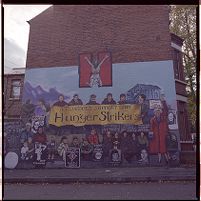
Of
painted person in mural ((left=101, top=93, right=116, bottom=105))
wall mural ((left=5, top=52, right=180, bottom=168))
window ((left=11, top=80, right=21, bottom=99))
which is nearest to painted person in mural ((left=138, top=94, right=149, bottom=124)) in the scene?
wall mural ((left=5, top=52, right=180, bottom=168))

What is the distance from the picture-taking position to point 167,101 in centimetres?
1634

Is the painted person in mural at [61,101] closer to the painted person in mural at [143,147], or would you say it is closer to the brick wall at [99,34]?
the brick wall at [99,34]

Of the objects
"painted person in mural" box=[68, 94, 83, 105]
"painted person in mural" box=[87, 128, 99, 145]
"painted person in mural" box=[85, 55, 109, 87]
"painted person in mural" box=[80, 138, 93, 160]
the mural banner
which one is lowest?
"painted person in mural" box=[80, 138, 93, 160]

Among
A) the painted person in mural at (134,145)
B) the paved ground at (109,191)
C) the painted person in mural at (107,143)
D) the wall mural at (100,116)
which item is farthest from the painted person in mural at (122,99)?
the paved ground at (109,191)

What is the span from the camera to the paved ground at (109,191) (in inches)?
361

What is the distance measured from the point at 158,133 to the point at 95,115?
3.44 m

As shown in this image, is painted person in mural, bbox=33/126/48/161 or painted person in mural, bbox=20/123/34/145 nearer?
painted person in mural, bbox=33/126/48/161

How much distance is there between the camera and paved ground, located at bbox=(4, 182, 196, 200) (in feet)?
30.1

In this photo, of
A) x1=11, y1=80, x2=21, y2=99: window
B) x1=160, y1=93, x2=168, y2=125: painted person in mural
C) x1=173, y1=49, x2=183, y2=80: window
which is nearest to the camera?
x1=160, y1=93, x2=168, y2=125: painted person in mural

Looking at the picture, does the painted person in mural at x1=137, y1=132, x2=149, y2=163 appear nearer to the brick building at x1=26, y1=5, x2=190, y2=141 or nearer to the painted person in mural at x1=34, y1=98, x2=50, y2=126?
the brick building at x1=26, y1=5, x2=190, y2=141

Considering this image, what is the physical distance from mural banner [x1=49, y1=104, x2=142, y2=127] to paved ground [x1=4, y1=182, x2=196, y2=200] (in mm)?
5210

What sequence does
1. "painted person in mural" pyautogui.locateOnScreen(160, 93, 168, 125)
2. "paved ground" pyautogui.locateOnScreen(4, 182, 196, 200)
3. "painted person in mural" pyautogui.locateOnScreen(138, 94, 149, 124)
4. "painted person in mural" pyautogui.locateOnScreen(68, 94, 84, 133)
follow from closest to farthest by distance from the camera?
1. "paved ground" pyautogui.locateOnScreen(4, 182, 196, 200)
2. "painted person in mural" pyautogui.locateOnScreen(160, 93, 168, 125)
3. "painted person in mural" pyautogui.locateOnScreen(138, 94, 149, 124)
4. "painted person in mural" pyautogui.locateOnScreen(68, 94, 84, 133)

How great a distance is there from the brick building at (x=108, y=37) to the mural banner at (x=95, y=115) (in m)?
2.57

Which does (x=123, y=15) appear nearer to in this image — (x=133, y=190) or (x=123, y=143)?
(x=123, y=143)
